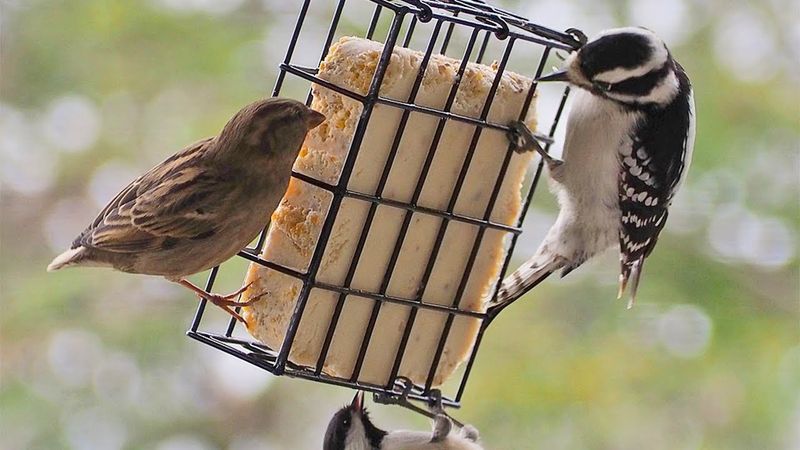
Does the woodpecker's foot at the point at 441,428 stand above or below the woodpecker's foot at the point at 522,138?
below

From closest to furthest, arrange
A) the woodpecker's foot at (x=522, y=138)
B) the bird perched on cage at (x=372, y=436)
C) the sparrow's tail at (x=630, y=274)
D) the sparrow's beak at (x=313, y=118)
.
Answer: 1. the sparrow's beak at (x=313, y=118)
2. the woodpecker's foot at (x=522, y=138)
3. the bird perched on cage at (x=372, y=436)
4. the sparrow's tail at (x=630, y=274)

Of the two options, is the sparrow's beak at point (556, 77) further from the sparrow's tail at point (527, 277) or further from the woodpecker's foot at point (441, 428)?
the woodpecker's foot at point (441, 428)

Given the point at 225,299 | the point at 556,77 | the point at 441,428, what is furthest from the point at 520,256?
the point at 225,299

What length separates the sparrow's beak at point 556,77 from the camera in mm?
1820

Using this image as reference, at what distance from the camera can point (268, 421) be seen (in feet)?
11.2

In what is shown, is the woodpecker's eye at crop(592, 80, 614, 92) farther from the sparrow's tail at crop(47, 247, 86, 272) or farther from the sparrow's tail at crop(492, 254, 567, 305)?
the sparrow's tail at crop(47, 247, 86, 272)

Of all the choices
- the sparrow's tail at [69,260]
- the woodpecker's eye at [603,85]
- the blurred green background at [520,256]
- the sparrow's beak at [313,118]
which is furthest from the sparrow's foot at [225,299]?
the blurred green background at [520,256]

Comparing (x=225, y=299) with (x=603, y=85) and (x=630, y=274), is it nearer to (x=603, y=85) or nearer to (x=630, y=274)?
(x=603, y=85)

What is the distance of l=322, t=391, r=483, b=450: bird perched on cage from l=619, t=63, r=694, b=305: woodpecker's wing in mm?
515

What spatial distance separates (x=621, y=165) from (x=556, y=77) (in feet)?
1.13

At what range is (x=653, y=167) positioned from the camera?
82.6 inches

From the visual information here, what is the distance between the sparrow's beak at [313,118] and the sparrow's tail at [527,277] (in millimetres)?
563

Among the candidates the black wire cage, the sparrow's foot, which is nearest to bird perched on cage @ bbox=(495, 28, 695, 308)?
the black wire cage

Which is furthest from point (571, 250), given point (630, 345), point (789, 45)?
point (789, 45)
